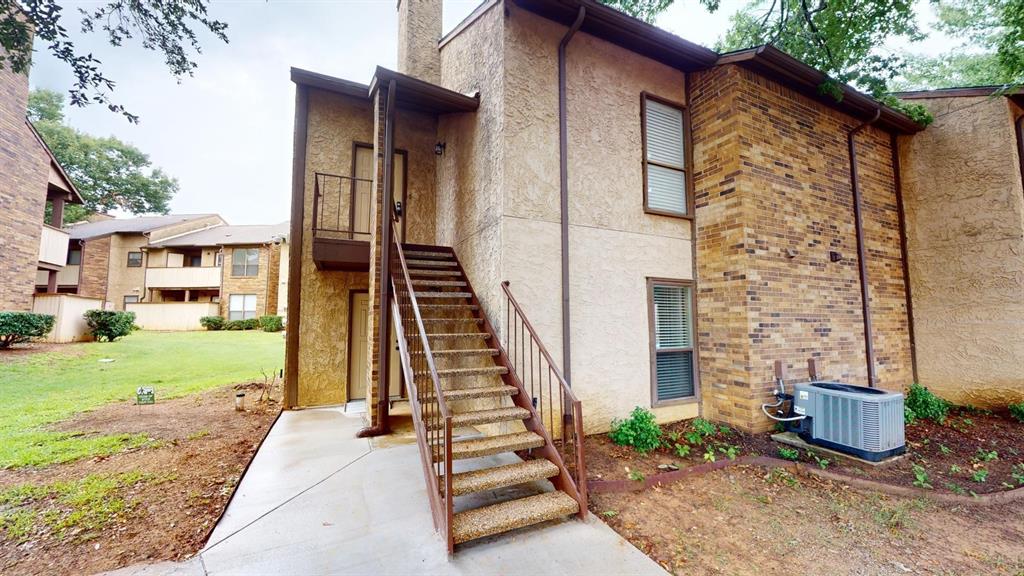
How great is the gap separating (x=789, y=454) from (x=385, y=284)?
518 centimetres

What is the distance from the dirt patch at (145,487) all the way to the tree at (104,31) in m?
3.60

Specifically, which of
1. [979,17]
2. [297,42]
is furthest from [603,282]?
[979,17]

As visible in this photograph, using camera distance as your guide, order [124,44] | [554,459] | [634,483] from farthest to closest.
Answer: [124,44] < [634,483] < [554,459]

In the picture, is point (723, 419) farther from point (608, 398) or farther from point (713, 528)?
point (713, 528)

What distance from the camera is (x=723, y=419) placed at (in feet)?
17.0

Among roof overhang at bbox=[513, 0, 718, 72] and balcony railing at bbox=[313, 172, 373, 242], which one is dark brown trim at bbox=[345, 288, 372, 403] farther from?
roof overhang at bbox=[513, 0, 718, 72]

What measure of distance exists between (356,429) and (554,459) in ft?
10.2

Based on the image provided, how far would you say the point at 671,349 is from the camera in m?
5.45

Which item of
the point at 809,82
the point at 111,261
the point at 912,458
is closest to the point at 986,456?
the point at 912,458

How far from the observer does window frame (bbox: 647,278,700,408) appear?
528 cm

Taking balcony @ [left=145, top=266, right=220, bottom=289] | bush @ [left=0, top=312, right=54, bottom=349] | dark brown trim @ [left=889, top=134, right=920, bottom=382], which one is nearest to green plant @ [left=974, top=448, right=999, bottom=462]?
dark brown trim @ [left=889, top=134, right=920, bottom=382]

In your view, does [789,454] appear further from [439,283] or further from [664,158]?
[439,283]

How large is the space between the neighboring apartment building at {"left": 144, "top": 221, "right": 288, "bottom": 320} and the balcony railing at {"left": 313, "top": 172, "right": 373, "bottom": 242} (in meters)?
16.1

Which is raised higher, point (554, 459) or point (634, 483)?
point (554, 459)
